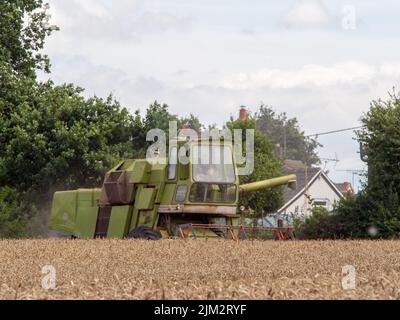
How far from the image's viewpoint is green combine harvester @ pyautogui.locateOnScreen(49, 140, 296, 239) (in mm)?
26766

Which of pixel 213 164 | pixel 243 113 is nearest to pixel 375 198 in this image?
pixel 213 164

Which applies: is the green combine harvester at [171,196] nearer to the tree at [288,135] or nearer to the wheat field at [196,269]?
the wheat field at [196,269]

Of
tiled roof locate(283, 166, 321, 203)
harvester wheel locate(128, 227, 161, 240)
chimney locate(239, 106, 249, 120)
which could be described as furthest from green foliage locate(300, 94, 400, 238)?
tiled roof locate(283, 166, 321, 203)

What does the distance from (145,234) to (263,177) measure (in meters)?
30.8

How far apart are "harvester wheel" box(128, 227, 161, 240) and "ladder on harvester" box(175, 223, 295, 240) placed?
552 mm

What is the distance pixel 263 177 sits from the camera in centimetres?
5706

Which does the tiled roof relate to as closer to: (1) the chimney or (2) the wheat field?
(1) the chimney

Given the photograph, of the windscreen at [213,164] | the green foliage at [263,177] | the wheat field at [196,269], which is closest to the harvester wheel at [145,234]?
the windscreen at [213,164]

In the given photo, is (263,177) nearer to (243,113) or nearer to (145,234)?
(243,113)

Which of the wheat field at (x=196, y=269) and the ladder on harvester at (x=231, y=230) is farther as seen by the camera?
the ladder on harvester at (x=231, y=230)

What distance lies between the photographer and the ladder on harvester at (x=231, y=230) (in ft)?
83.5

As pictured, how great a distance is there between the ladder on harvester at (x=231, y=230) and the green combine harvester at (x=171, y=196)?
0.11 m
